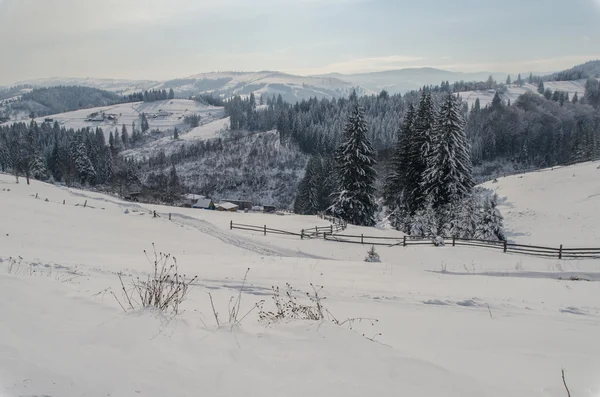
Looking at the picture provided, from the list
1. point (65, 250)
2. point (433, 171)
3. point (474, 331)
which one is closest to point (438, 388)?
point (474, 331)

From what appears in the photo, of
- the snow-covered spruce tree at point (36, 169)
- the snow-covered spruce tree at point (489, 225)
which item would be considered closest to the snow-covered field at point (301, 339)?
the snow-covered spruce tree at point (489, 225)

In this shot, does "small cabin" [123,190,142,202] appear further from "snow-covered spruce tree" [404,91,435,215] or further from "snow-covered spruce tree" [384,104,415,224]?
"snow-covered spruce tree" [404,91,435,215]

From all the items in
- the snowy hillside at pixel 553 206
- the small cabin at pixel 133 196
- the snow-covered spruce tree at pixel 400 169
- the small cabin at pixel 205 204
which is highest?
the snow-covered spruce tree at pixel 400 169

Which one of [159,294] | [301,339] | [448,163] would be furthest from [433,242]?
[159,294]

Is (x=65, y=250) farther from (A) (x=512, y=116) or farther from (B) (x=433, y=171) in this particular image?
(A) (x=512, y=116)

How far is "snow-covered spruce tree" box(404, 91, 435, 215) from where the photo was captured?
34125mm

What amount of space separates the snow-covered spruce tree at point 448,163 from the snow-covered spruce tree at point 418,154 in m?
1.50

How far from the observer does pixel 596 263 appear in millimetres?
18703

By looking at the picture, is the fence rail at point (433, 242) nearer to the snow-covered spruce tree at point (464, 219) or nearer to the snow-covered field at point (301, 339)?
the snow-covered spruce tree at point (464, 219)

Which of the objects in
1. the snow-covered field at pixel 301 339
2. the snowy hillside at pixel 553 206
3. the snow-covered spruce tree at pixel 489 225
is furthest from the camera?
the snowy hillside at pixel 553 206

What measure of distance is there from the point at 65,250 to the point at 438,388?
1544 cm

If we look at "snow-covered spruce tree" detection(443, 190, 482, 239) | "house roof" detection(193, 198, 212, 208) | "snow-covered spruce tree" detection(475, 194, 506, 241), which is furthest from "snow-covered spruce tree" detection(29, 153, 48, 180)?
"snow-covered spruce tree" detection(475, 194, 506, 241)

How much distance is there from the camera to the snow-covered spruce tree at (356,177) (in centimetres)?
3547

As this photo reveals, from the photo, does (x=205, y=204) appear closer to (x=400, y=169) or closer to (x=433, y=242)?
(x=400, y=169)
